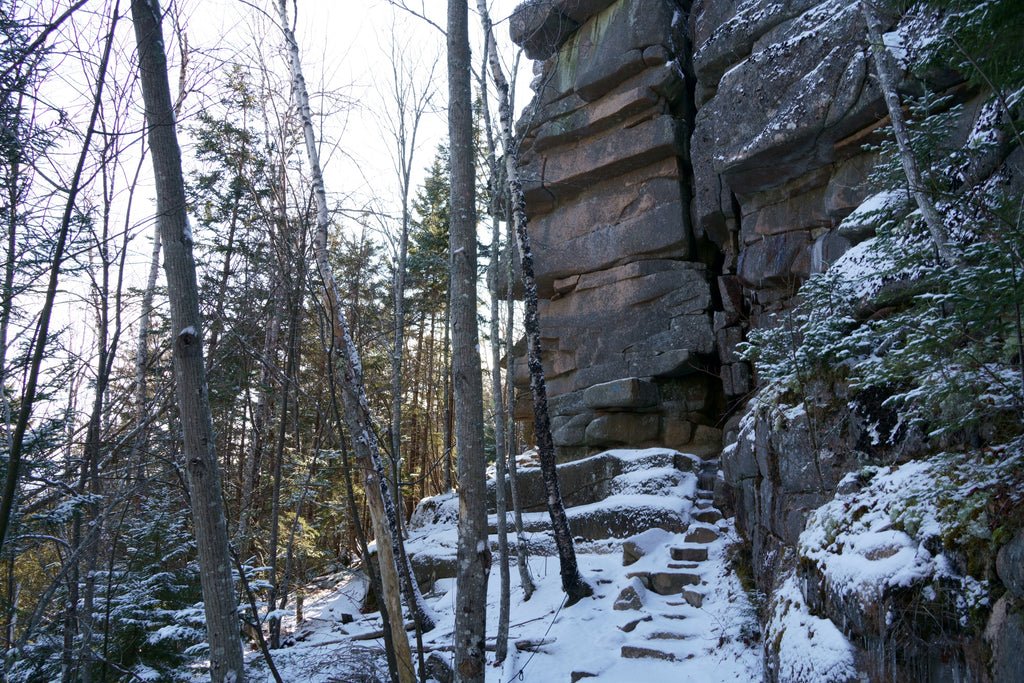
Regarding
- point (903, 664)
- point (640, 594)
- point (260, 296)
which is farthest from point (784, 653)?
point (260, 296)

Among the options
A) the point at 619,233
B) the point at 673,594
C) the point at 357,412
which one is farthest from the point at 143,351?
the point at 619,233

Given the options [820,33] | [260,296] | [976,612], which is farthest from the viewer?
[820,33]

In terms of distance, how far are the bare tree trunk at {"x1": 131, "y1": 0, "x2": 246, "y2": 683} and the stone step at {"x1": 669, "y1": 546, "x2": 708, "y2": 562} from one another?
253 inches

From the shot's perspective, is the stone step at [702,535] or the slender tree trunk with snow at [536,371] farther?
the stone step at [702,535]

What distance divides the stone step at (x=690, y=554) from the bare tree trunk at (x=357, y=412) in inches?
143

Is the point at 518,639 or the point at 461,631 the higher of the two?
the point at 461,631

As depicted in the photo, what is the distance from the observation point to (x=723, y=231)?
A: 12.4 metres

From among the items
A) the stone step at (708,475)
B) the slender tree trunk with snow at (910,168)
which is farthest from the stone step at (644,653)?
the slender tree trunk with snow at (910,168)

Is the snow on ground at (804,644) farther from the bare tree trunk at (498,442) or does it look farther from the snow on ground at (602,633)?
the bare tree trunk at (498,442)

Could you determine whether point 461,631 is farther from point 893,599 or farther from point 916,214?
point 916,214

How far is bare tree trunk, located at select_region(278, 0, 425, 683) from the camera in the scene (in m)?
4.64

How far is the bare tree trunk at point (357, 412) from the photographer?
4.64 m

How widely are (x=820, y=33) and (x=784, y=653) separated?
377 inches

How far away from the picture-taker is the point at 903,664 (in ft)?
10.6
